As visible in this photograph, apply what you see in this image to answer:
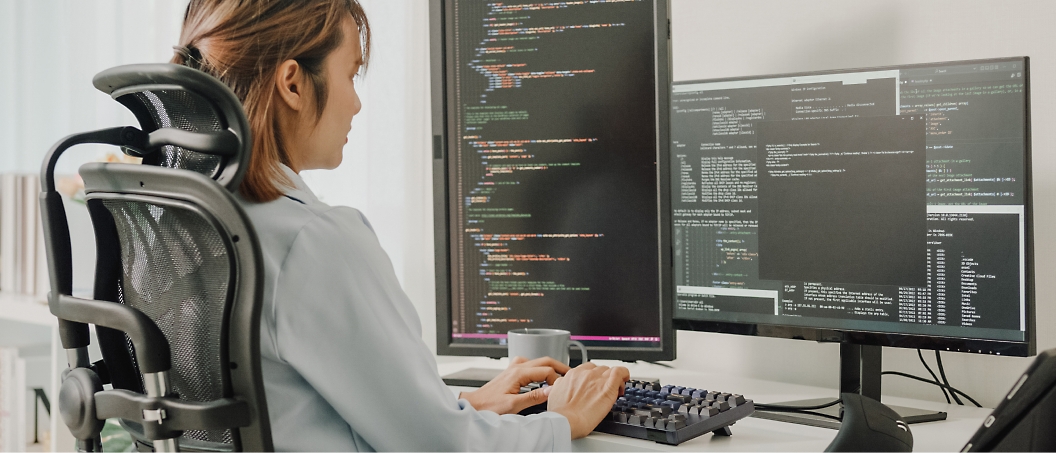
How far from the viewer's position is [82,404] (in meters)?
0.68

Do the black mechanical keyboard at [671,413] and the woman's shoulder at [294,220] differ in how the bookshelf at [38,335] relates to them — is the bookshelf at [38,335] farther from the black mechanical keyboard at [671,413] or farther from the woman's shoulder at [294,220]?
the black mechanical keyboard at [671,413]

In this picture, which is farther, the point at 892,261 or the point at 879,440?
the point at 892,261

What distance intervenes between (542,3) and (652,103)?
254 mm

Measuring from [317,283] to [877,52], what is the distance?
101 centimetres

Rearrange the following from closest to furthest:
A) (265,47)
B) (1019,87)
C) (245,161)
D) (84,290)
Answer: (245,161), (265,47), (1019,87), (84,290)

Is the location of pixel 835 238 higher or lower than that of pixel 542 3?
lower

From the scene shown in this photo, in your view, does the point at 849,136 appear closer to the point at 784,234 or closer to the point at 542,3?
the point at 784,234

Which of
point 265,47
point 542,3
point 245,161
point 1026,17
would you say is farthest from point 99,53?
point 1026,17

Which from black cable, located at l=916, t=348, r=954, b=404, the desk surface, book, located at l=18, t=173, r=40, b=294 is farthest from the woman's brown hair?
book, located at l=18, t=173, r=40, b=294

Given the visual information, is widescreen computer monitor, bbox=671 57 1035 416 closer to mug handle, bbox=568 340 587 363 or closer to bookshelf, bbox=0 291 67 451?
mug handle, bbox=568 340 587 363

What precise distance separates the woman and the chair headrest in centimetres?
8

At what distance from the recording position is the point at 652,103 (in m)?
1.25

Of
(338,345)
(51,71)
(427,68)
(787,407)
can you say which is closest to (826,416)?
(787,407)

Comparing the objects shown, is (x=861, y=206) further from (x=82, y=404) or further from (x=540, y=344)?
(x=82, y=404)
